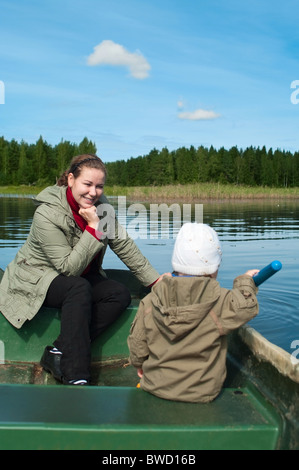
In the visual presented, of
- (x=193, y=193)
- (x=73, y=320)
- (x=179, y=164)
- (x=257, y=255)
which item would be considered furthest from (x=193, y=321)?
(x=179, y=164)

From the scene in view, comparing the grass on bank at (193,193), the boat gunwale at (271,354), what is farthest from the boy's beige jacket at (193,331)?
the grass on bank at (193,193)

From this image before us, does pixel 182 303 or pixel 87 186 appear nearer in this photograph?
pixel 182 303

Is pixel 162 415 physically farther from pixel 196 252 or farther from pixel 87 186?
pixel 87 186

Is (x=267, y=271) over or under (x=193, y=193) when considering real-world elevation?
under

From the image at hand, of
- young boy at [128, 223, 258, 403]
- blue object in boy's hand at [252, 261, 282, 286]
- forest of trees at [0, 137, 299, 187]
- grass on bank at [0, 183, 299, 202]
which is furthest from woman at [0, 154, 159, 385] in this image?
forest of trees at [0, 137, 299, 187]

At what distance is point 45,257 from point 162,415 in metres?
1.47

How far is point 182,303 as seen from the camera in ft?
6.68

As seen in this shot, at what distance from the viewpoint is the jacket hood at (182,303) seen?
1.98 metres

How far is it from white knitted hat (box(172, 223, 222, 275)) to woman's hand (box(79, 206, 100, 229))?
104cm

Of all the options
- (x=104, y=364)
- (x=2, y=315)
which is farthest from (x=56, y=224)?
(x=104, y=364)

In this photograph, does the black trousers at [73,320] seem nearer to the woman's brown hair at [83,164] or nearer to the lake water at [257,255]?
the woman's brown hair at [83,164]

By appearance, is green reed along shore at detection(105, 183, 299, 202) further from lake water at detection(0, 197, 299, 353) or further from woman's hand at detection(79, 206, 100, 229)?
woman's hand at detection(79, 206, 100, 229)

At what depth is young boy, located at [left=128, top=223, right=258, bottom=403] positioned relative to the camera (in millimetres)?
2018

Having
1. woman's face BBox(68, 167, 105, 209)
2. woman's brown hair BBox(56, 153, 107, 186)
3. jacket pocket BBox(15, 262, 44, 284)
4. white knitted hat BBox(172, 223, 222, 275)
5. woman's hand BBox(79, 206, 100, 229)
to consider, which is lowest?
jacket pocket BBox(15, 262, 44, 284)
